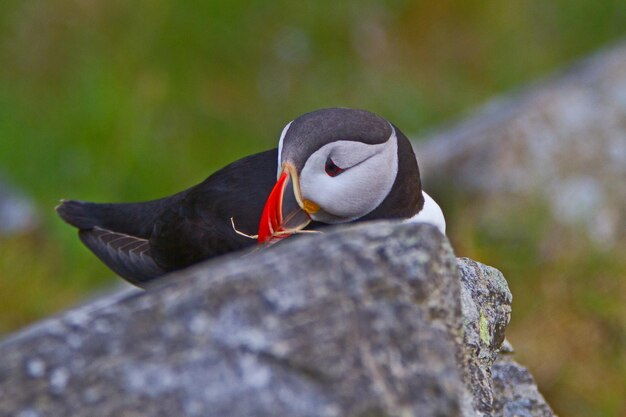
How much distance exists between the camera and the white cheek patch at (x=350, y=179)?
283cm

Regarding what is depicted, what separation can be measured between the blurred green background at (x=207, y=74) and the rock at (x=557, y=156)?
2.00 m

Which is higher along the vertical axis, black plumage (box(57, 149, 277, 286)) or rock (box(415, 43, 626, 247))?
black plumage (box(57, 149, 277, 286))

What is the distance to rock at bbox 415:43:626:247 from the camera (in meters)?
5.30

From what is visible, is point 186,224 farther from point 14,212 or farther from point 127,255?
point 14,212

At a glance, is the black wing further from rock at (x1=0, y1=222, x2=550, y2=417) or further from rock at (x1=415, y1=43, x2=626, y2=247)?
rock at (x1=415, y1=43, x2=626, y2=247)

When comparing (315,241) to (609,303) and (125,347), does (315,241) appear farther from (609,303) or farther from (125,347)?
(609,303)

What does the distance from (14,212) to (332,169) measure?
4289 millimetres

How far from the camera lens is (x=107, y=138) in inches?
277

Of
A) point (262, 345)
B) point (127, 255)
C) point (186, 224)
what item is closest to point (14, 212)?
point (127, 255)

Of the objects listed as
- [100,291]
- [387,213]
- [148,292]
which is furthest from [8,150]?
[148,292]

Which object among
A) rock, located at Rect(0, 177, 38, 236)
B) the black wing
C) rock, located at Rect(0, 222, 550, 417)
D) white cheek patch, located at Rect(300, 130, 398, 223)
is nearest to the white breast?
white cheek patch, located at Rect(300, 130, 398, 223)

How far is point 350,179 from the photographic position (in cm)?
289

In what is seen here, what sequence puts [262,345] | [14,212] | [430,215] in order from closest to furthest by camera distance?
[262,345] < [430,215] < [14,212]

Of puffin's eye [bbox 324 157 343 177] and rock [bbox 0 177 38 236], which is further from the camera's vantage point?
rock [bbox 0 177 38 236]
